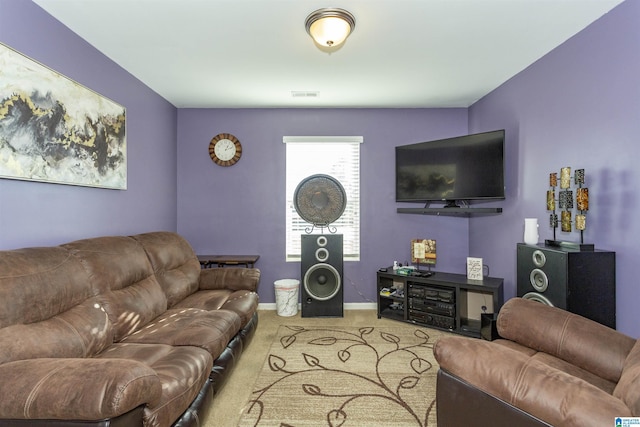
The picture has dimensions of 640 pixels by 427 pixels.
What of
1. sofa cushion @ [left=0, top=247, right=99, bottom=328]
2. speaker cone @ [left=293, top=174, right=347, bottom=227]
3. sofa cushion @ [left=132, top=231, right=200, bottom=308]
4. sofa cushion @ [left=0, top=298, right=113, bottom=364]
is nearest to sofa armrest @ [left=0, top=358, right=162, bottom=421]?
sofa cushion @ [left=0, top=298, right=113, bottom=364]

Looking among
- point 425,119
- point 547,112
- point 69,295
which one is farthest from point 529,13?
point 69,295

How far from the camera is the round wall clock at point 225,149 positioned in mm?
3658

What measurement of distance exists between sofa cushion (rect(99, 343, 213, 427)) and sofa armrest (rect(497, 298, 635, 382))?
1.71 meters

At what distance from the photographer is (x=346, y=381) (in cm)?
211

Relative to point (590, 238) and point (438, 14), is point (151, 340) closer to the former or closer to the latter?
point (438, 14)

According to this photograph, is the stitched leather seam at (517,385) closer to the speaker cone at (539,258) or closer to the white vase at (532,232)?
the speaker cone at (539,258)

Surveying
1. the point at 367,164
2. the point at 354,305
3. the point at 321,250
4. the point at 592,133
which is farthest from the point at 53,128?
the point at 592,133

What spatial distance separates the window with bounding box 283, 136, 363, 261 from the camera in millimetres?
3717

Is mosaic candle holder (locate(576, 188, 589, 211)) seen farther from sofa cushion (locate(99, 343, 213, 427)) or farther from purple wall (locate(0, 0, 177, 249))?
purple wall (locate(0, 0, 177, 249))

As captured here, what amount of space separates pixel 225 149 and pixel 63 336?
8.58ft

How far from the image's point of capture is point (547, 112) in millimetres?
2404

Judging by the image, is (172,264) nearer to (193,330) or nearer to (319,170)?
(193,330)

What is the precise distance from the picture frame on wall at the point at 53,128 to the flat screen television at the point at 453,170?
2.85m

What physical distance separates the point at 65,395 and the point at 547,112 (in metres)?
3.32
